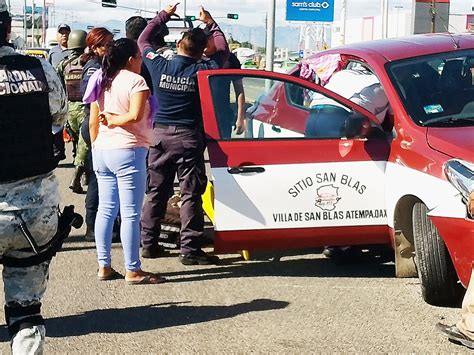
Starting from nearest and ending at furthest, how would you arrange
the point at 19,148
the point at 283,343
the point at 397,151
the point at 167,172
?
the point at 19,148 < the point at 283,343 < the point at 397,151 < the point at 167,172

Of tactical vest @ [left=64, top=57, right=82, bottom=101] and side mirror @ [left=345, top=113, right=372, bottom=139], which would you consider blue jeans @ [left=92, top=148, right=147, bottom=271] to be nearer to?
side mirror @ [left=345, top=113, right=372, bottom=139]

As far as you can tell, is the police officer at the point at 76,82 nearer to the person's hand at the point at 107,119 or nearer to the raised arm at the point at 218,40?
the raised arm at the point at 218,40

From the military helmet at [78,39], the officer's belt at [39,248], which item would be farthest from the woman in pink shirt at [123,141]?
the military helmet at [78,39]

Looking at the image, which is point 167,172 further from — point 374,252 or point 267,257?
point 374,252

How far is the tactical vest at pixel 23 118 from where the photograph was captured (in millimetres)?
3352

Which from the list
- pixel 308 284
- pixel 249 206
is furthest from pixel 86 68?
pixel 308 284

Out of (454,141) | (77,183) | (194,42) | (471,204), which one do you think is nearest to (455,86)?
(454,141)

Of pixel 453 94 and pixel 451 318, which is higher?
pixel 453 94

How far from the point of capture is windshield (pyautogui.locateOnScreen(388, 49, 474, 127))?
17.7ft

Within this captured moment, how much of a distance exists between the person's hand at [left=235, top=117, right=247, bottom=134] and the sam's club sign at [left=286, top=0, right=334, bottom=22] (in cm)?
873

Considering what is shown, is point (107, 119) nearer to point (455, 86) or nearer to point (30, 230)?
point (30, 230)

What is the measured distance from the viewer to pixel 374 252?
654cm

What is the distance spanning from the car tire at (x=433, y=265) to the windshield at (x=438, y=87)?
70 cm

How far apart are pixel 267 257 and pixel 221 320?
1617 mm
